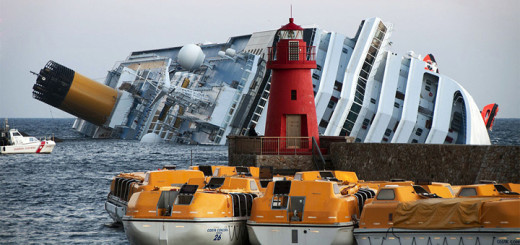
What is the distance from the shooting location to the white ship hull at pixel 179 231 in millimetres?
22156

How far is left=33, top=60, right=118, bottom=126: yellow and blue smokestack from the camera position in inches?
3467

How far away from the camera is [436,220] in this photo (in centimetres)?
2003

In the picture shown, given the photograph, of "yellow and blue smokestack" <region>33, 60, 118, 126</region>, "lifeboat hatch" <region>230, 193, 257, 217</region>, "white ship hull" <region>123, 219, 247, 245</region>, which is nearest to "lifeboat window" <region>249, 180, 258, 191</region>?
"lifeboat hatch" <region>230, 193, 257, 217</region>

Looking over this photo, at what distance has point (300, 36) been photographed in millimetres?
38938

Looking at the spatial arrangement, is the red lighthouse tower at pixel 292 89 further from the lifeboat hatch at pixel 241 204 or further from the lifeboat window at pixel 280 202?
the lifeboat window at pixel 280 202

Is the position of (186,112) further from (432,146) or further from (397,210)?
(397,210)

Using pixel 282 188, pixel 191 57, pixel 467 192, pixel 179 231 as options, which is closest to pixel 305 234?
pixel 282 188

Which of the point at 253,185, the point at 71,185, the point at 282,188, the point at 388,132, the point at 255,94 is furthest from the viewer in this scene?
the point at 255,94

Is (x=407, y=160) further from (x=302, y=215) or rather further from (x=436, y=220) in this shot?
(x=436, y=220)

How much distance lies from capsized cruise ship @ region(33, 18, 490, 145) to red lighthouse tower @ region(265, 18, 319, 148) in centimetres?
988

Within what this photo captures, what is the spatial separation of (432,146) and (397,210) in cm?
1212

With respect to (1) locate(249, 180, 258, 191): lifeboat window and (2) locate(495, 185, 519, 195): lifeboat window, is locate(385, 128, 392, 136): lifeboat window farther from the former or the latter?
(2) locate(495, 185, 519, 195): lifeboat window

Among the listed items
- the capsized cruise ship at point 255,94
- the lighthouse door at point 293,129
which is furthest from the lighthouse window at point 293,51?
the capsized cruise ship at point 255,94

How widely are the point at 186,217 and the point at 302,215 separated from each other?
2814 mm
